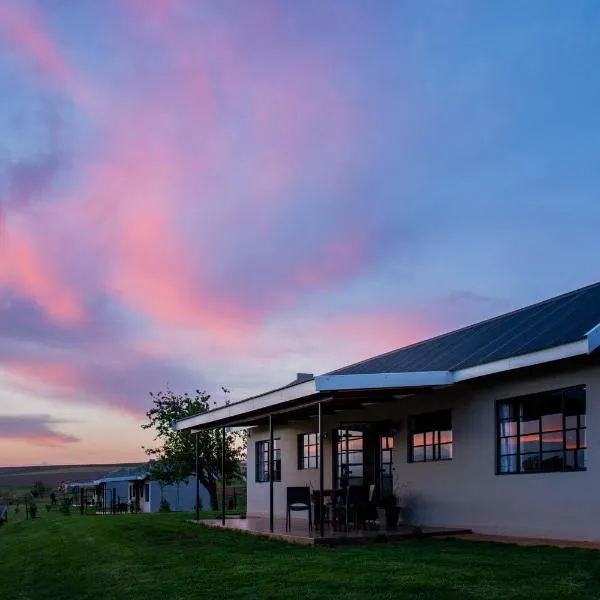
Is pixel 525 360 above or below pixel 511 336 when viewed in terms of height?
below

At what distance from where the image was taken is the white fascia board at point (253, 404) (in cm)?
1348

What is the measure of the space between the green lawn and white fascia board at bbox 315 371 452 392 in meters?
2.42

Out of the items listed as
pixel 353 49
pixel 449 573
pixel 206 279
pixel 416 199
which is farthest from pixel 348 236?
pixel 449 573

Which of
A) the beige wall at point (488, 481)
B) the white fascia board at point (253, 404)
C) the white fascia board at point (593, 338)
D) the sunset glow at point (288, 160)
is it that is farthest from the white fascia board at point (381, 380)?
the sunset glow at point (288, 160)

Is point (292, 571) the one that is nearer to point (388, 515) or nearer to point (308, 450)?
point (388, 515)

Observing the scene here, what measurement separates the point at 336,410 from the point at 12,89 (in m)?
9.22

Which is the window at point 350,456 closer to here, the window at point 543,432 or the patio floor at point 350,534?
the patio floor at point 350,534

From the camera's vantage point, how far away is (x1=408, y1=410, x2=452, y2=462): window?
15234 mm

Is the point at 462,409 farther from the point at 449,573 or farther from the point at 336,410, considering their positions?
the point at 449,573

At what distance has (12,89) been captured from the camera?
1478 centimetres

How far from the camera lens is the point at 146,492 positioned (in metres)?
47.8

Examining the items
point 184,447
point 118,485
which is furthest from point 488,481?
point 118,485

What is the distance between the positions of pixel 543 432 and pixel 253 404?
18.8ft

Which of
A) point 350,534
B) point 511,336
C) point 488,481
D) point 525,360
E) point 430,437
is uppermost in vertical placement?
point 511,336
